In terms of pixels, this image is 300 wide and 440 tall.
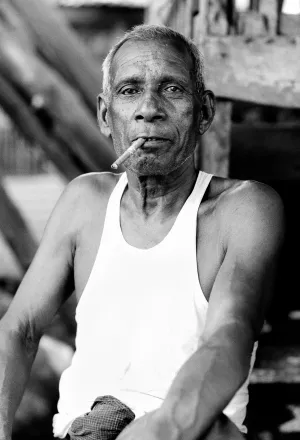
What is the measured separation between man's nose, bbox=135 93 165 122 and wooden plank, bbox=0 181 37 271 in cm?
211

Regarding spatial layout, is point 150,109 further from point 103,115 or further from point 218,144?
point 218,144

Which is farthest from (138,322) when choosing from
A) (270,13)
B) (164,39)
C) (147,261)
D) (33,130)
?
(33,130)

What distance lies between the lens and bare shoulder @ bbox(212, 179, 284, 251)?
1.99m

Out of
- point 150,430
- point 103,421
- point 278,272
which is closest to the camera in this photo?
point 150,430

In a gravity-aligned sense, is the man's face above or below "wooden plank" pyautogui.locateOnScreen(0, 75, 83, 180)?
above

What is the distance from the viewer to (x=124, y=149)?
2166 millimetres

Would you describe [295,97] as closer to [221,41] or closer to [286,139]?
[221,41]

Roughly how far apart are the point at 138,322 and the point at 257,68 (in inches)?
42.7

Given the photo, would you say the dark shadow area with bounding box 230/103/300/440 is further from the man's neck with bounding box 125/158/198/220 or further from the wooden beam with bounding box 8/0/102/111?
the man's neck with bounding box 125/158/198/220

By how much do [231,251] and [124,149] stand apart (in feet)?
1.55

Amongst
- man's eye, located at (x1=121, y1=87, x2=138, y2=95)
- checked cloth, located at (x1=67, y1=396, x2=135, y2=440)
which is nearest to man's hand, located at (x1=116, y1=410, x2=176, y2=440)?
checked cloth, located at (x1=67, y1=396, x2=135, y2=440)

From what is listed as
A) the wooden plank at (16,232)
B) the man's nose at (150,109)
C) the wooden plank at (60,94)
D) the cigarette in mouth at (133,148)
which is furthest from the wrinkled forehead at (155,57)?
the wooden plank at (16,232)

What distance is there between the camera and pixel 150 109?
6.73 feet

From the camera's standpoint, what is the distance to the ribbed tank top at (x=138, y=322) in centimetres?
205
